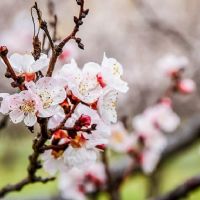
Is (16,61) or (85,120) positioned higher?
(16,61)

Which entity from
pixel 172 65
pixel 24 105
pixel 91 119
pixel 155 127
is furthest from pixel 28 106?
pixel 155 127

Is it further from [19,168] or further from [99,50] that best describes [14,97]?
[19,168]

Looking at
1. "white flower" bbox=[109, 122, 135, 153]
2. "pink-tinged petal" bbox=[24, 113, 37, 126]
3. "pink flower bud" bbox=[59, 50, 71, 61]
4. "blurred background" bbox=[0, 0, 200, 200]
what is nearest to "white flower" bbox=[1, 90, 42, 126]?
"pink-tinged petal" bbox=[24, 113, 37, 126]

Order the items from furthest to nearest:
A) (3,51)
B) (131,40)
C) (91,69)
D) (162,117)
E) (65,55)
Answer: (131,40) → (162,117) → (65,55) → (91,69) → (3,51)

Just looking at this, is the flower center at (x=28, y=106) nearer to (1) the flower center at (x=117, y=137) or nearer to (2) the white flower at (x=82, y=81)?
(2) the white flower at (x=82, y=81)

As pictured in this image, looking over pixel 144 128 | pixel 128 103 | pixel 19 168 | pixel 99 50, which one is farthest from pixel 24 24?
pixel 19 168

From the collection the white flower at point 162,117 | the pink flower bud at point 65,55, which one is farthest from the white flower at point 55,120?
the white flower at point 162,117

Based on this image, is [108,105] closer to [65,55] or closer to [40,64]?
[40,64]
